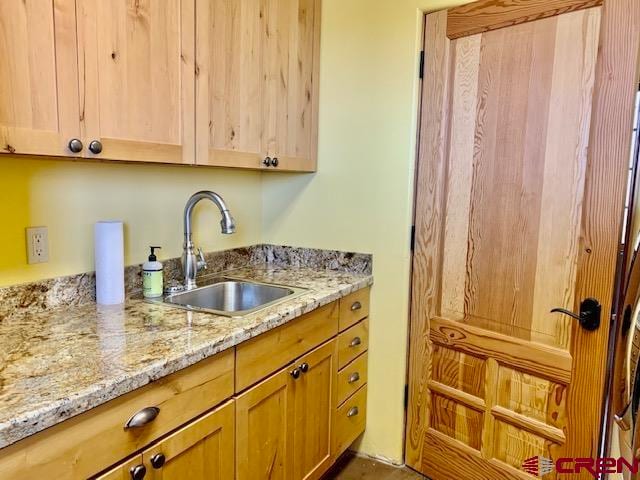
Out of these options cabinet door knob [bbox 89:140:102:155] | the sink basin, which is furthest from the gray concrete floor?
cabinet door knob [bbox 89:140:102:155]

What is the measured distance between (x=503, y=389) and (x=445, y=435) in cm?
38

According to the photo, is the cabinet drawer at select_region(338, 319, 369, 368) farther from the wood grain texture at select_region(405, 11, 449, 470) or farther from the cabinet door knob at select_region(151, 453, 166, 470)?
the cabinet door knob at select_region(151, 453, 166, 470)

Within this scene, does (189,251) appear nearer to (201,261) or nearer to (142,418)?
(201,261)

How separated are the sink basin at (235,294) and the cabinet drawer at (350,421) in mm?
581

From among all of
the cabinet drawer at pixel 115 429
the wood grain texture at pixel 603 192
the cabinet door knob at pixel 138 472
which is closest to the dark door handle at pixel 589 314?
the wood grain texture at pixel 603 192

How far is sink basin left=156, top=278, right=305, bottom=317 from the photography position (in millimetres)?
1839

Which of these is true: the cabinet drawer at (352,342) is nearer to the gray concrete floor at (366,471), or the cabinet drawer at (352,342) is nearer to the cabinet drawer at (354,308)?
the cabinet drawer at (354,308)

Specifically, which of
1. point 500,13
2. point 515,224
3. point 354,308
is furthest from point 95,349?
point 500,13

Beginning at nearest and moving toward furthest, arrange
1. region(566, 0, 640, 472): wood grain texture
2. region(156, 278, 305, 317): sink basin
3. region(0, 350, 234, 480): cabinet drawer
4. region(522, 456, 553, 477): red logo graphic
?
region(0, 350, 234, 480): cabinet drawer → region(566, 0, 640, 472): wood grain texture → region(522, 456, 553, 477): red logo graphic → region(156, 278, 305, 317): sink basin

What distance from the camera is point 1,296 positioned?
1.31 metres

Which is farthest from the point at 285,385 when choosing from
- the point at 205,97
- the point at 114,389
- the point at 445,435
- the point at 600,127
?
the point at 600,127

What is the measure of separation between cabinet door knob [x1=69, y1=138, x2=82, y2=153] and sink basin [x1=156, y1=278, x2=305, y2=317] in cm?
78

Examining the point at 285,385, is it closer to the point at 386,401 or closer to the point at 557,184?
the point at 386,401

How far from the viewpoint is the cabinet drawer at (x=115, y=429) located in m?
0.83
